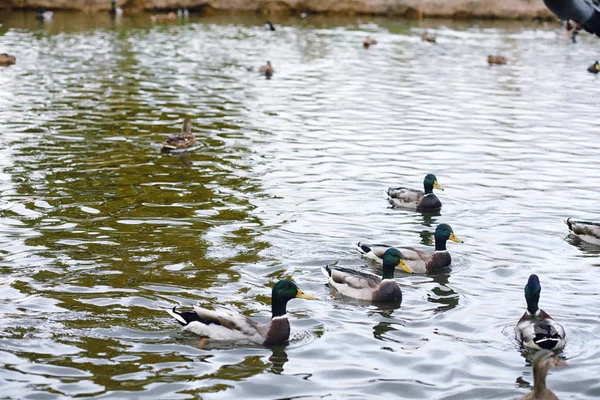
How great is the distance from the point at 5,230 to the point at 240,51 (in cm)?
2730

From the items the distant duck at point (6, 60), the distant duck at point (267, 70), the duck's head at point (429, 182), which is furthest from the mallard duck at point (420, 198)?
the distant duck at point (6, 60)

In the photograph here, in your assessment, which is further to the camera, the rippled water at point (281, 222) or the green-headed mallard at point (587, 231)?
the green-headed mallard at point (587, 231)

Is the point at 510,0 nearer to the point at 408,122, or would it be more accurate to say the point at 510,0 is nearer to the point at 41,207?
the point at 408,122

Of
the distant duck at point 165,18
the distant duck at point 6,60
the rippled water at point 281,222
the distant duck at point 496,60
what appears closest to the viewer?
the rippled water at point 281,222

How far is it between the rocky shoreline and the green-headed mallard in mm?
47815

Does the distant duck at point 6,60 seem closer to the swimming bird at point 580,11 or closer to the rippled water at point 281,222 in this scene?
the rippled water at point 281,222

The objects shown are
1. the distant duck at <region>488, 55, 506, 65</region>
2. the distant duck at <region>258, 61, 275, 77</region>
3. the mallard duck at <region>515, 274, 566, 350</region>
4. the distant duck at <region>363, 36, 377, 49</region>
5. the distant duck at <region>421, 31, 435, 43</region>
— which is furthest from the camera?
the distant duck at <region>421, 31, 435, 43</region>

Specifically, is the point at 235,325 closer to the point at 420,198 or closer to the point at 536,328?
the point at 536,328

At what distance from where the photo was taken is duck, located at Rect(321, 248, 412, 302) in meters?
11.6

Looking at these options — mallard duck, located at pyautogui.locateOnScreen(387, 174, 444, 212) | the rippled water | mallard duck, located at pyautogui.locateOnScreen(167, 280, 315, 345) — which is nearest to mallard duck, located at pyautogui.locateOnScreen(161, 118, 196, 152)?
the rippled water

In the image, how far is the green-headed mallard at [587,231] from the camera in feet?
46.4

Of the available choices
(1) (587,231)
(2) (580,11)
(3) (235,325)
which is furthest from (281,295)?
(2) (580,11)

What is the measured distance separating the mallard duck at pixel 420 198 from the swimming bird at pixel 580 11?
43.0 feet

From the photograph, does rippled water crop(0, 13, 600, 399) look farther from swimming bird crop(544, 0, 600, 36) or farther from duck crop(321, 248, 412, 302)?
swimming bird crop(544, 0, 600, 36)
